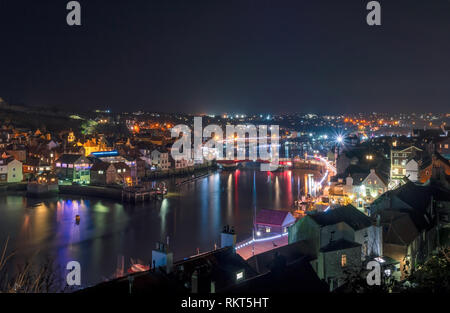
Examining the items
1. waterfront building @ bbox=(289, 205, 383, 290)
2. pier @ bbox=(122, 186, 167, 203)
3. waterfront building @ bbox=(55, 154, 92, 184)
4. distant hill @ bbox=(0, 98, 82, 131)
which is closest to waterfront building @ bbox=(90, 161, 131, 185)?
waterfront building @ bbox=(55, 154, 92, 184)

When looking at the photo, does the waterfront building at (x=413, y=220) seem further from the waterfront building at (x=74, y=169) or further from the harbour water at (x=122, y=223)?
the waterfront building at (x=74, y=169)

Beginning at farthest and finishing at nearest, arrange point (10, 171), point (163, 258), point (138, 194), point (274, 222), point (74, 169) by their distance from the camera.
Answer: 1. point (74, 169)
2. point (10, 171)
3. point (138, 194)
4. point (274, 222)
5. point (163, 258)

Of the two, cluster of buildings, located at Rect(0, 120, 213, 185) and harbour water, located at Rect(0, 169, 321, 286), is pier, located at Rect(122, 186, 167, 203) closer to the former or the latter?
harbour water, located at Rect(0, 169, 321, 286)

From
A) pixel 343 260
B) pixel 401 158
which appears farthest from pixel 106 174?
pixel 343 260

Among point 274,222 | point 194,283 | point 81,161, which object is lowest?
point 274,222

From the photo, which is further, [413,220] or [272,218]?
[272,218]

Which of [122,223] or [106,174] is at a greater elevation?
[106,174]

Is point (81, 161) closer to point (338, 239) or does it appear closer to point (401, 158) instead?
point (401, 158)

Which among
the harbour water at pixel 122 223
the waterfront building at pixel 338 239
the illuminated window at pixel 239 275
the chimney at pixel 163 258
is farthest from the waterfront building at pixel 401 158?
the chimney at pixel 163 258

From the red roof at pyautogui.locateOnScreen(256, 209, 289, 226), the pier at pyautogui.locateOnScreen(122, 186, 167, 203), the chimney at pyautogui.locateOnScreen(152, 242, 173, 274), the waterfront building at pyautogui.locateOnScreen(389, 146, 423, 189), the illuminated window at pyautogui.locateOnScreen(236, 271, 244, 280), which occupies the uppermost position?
the waterfront building at pyautogui.locateOnScreen(389, 146, 423, 189)

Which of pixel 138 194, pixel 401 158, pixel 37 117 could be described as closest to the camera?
pixel 401 158
